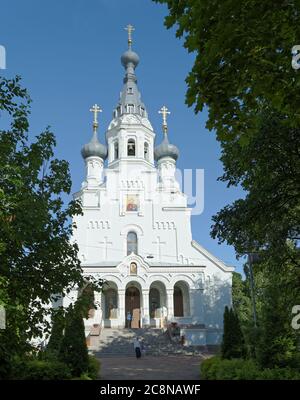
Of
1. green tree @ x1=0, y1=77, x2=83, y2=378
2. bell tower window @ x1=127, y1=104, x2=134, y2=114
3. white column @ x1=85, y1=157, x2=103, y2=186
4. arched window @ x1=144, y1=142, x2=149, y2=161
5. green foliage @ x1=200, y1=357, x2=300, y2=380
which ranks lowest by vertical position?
green foliage @ x1=200, y1=357, x2=300, y2=380

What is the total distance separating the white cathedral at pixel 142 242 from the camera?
35719 millimetres

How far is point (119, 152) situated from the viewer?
1774 inches

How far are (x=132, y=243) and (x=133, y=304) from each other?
18.6 ft

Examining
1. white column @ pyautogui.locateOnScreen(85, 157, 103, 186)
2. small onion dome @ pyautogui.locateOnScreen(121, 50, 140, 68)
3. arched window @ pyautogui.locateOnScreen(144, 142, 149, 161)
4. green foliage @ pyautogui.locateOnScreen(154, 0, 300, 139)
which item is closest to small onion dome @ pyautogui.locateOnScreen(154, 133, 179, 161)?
arched window @ pyautogui.locateOnScreen(144, 142, 149, 161)

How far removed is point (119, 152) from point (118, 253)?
11552 millimetres

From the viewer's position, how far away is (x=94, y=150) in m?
45.7

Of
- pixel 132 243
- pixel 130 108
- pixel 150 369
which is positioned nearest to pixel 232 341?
pixel 150 369

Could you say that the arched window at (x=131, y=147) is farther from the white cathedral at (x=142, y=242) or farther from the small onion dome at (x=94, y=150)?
the small onion dome at (x=94, y=150)

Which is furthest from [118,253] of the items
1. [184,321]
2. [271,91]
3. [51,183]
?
[271,91]

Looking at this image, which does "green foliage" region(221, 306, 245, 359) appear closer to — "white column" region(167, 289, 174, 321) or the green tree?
the green tree

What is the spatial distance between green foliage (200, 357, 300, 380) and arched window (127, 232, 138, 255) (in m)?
23.2

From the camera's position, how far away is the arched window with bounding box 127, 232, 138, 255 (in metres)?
39.5

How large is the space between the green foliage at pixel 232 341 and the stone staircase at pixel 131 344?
1010cm
